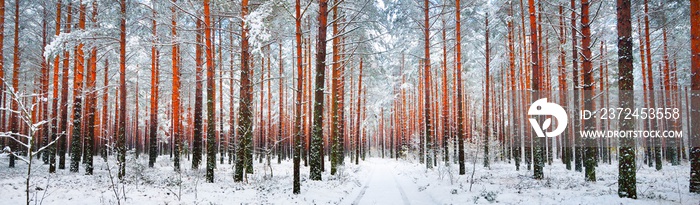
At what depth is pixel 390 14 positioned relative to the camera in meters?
17.8

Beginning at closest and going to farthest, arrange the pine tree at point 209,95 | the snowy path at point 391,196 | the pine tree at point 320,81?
the snowy path at point 391,196, the pine tree at point 320,81, the pine tree at point 209,95

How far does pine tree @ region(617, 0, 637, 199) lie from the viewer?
26.8 feet

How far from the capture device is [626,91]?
818 centimetres

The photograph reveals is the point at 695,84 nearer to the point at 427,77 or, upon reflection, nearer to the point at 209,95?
the point at 427,77

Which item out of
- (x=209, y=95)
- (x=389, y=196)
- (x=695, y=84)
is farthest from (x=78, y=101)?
(x=695, y=84)

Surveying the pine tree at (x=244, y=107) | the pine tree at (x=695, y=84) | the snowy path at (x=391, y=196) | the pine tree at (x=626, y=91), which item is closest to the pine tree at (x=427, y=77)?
the snowy path at (x=391, y=196)

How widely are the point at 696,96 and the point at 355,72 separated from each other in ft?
69.9

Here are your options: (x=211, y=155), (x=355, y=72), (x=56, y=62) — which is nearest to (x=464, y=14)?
(x=355, y=72)

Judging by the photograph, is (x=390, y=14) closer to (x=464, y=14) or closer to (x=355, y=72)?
(x=464, y=14)

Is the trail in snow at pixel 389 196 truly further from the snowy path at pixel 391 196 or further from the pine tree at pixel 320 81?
the pine tree at pixel 320 81

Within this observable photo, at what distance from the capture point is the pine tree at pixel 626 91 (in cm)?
816

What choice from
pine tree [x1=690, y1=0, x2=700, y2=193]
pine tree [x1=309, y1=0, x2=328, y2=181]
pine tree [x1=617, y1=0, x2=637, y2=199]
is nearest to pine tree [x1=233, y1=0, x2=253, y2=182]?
pine tree [x1=309, y1=0, x2=328, y2=181]

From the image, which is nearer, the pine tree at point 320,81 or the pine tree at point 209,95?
the pine tree at point 320,81

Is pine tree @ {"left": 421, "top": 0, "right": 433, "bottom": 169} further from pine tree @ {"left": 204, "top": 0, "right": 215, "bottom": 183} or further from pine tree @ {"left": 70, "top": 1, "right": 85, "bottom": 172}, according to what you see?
pine tree @ {"left": 70, "top": 1, "right": 85, "bottom": 172}
